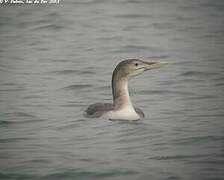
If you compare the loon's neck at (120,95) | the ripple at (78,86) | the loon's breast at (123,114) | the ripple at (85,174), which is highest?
the loon's neck at (120,95)

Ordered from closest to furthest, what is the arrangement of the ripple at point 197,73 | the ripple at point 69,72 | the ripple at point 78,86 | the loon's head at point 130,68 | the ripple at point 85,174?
the ripple at point 85,174, the loon's head at point 130,68, the ripple at point 78,86, the ripple at point 197,73, the ripple at point 69,72

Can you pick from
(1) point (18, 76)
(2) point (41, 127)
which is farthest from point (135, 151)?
(1) point (18, 76)

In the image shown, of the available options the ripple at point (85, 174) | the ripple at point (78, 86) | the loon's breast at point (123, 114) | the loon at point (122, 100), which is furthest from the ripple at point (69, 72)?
the ripple at point (85, 174)

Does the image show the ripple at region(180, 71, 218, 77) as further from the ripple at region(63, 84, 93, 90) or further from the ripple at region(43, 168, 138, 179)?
the ripple at region(43, 168, 138, 179)

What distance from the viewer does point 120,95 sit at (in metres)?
10.2

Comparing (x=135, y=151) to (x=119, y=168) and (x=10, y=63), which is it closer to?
(x=119, y=168)

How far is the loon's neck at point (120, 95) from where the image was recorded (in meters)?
10.1

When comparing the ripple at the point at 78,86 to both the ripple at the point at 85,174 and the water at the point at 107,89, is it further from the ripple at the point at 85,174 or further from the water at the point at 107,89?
the ripple at the point at 85,174

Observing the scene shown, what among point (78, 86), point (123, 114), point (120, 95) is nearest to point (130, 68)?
point (120, 95)

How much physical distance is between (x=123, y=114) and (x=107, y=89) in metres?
1.97

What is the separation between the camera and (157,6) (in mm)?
17281

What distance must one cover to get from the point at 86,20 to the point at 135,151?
25.2 ft

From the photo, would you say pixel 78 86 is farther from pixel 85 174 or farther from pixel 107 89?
pixel 85 174

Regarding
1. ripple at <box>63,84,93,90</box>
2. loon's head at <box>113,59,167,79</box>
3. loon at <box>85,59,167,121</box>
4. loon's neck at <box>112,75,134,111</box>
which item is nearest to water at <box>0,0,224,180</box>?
ripple at <box>63,84,93,90</box>
